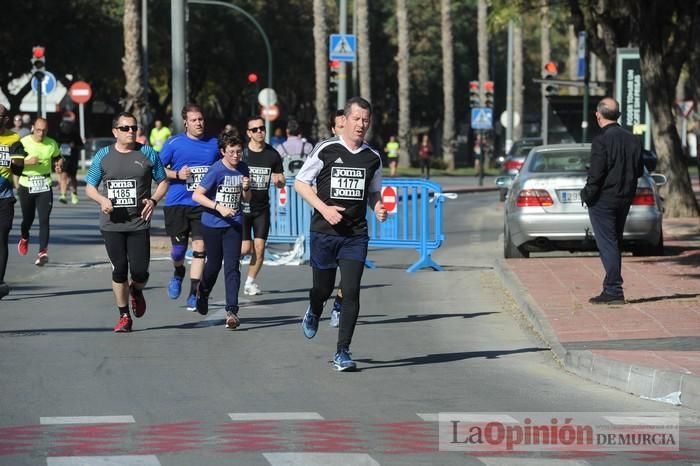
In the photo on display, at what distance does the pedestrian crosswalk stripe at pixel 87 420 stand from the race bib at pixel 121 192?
13.3 feet

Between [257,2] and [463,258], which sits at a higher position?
[257,2]

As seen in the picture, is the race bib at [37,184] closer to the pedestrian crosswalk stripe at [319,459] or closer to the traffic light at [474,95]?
the pedestrian crosswalk stripe at [319,459]

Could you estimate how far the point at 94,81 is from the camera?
71.1m

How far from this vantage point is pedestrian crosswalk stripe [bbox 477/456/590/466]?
24.0 feet

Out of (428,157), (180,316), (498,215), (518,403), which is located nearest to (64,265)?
(180,316)

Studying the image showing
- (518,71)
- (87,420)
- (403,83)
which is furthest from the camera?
(518,71)

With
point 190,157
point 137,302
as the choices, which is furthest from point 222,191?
point 190,157

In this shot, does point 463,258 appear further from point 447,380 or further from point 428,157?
point 428,157

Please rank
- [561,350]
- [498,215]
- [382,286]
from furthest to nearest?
1. [498,215]
2. [382,286]
3. [561,350]

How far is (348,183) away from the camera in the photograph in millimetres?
10680

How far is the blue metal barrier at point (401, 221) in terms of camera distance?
19.0 meters

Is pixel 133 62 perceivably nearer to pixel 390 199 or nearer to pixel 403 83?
pixel 390 199

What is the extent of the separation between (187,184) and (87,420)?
6.32m

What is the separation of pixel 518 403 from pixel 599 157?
5.09m
